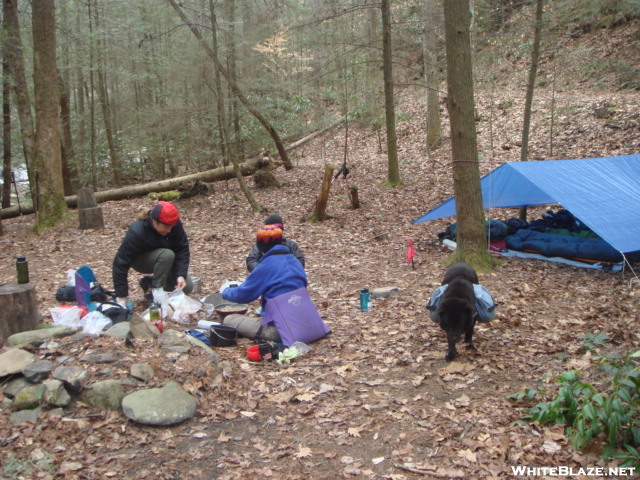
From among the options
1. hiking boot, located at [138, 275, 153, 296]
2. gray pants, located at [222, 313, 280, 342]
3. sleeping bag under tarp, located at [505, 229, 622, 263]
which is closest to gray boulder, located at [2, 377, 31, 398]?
gray pants, located at [222, 313, 280, 342]

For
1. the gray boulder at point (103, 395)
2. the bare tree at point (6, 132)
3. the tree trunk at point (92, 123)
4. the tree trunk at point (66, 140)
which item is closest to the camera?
the gray boulder at point (103, 395)

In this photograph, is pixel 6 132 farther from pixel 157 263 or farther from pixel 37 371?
pixel 37 371

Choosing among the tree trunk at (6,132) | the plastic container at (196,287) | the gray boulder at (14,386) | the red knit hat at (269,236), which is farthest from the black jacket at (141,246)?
the tree trunk at (6,132)

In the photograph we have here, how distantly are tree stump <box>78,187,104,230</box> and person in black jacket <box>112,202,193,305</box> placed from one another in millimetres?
4940

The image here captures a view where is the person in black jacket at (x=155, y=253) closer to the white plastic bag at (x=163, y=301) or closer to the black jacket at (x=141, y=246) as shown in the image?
the black jacket at (x=141, y=246)

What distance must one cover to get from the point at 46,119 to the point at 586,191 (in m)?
9.65

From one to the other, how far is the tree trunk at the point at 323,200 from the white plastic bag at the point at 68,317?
599 cm

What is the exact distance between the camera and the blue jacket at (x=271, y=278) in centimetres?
445

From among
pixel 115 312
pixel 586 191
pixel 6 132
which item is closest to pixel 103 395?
pixel 115 312

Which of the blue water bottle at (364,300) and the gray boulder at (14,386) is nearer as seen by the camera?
the gray boulder at (14,386)

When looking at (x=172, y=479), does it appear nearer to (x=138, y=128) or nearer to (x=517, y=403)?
(x=517, y=403)

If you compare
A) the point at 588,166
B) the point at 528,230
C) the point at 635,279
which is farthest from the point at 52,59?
the point at 635,279

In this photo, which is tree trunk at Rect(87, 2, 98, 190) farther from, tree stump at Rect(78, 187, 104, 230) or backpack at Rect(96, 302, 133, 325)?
backpack at Rect(96, 302, 133, 325)

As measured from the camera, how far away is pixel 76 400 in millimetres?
3236
